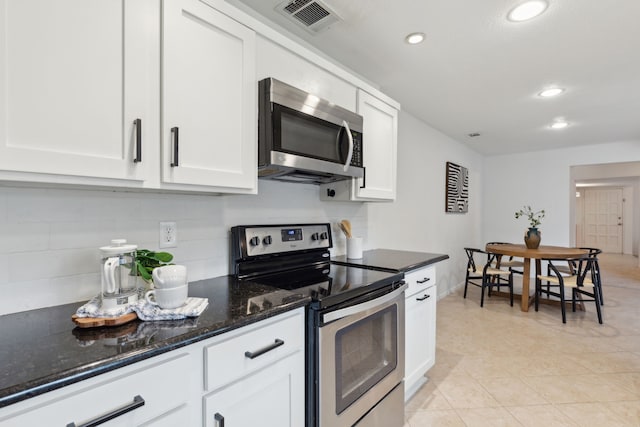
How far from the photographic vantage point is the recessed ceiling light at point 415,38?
6.63 feet

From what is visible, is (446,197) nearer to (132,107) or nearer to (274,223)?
(274,223)

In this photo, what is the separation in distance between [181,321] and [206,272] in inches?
24.0

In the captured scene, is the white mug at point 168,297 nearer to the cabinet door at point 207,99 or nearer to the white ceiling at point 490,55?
the cabinet door at point 207,99

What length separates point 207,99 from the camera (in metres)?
1.30

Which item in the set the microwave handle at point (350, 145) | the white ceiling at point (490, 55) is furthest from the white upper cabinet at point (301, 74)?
the white ceiling at point (490, 55)

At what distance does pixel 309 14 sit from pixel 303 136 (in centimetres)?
73

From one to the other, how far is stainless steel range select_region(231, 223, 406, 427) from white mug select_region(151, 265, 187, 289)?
0.52 m

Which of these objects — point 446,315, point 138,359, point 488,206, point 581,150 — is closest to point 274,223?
point 138,359

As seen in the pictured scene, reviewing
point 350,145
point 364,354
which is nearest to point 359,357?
point 364,354

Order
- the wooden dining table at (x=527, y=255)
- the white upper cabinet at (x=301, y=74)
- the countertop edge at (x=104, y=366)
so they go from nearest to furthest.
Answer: the countertop edge at (x=104, y=366), the white upper cabinet at (x=301, y=74), the wooden dining table at (x=527, y=255)

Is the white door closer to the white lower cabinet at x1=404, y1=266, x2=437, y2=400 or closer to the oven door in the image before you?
the white lower cabinet at x1=404, y1=266, x2=437, y2=400

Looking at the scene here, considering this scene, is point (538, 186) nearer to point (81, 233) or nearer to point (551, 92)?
point (551, 92)

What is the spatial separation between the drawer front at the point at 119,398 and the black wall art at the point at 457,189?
4.25 m

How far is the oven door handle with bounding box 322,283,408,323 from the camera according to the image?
134 cm
